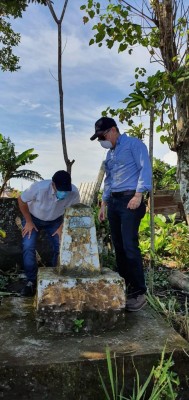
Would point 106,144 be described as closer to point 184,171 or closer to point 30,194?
point 30,194

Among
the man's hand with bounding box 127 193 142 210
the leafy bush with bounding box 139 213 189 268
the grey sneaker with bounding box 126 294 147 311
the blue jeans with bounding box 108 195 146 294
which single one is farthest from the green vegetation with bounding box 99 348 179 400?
the leafy bush with bounding box 139 213 189 268

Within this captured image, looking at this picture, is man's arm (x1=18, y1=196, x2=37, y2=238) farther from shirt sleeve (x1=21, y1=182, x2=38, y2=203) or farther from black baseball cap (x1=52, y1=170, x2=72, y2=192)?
black baseball cap (x1=52, y1=170, x2=72, y2=192)

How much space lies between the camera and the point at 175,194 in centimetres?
1073

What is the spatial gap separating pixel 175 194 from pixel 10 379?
322 inches

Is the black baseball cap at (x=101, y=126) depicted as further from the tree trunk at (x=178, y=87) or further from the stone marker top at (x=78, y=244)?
the tree trunk at (x=178, y=87)

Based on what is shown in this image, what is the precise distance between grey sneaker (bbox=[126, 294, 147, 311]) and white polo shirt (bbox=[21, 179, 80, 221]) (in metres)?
1.25

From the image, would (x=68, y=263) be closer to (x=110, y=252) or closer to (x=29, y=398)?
(x=29, y=398)

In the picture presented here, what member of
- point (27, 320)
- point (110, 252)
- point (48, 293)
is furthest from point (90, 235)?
point (110, 252)

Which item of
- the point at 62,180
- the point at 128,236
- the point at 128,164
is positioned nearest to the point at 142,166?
the point at 128,164

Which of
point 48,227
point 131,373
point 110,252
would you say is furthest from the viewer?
point 110,252

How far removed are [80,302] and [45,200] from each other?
4.81 ft

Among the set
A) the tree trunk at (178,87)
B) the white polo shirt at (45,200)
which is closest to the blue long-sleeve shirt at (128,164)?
the white polo shirt at (45,200)

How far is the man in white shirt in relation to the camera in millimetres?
4770

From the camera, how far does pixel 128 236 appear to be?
4176 millimetres
